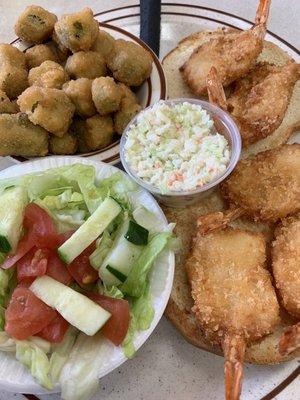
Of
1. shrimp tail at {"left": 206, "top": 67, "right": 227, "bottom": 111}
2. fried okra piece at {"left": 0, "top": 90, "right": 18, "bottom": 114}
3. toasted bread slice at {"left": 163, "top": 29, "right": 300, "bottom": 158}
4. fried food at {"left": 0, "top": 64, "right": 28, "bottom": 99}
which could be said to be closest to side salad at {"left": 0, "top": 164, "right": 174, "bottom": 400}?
fried okra piece at {"left": 0, "top": 90, "right": 18, "bottom": 114}

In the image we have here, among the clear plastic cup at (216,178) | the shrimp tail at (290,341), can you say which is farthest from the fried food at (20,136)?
the shrimp tail at (290,341)

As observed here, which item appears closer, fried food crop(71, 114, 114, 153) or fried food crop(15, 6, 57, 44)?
fried food crop(71, 114, 114, 153)

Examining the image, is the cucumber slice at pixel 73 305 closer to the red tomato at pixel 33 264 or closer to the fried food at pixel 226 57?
the red tomato at pixel 33 264

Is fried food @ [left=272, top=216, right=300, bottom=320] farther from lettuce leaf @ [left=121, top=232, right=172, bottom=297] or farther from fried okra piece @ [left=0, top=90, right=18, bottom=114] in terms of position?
fried okra piece @ [left=0, top=90, right=18, bottom=114]

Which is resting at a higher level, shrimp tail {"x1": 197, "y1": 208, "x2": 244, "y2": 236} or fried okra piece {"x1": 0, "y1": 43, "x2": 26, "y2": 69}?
fried okra piece {"x1": 0, "y1": 43, "x2": 26, "y2": 69}

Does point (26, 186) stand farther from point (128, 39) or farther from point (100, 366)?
point (128, 39)

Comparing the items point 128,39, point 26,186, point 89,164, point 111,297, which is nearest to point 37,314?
point 111,297
